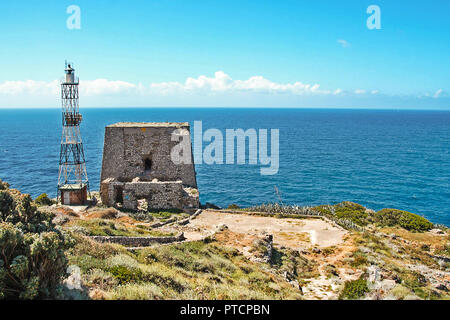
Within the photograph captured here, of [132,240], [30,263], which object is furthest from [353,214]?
[30,263]

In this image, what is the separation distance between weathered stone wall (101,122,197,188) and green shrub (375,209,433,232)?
62.7 feet

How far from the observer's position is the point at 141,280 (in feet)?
34.7

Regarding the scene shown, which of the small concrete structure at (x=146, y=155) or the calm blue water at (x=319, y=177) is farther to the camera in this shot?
the calm blue water at (x=319, y=177)

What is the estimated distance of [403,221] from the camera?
33562 mm

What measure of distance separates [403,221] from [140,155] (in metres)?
26.0

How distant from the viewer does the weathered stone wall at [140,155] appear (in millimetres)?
31969

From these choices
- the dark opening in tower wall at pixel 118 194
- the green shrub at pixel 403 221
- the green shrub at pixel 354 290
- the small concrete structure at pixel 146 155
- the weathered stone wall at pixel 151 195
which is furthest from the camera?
the green shrub at pixel 403 221

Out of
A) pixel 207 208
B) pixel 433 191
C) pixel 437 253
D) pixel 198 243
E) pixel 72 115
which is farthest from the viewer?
pixel 433 191

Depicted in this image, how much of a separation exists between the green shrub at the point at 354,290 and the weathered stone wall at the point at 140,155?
64.1 ft

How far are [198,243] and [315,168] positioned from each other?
166 feet

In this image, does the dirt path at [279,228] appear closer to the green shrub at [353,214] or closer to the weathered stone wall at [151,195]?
the weathered stone wall at [151,195]

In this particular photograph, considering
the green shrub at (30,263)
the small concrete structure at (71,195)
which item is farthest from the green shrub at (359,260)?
the small concrete structure at (71,195)
